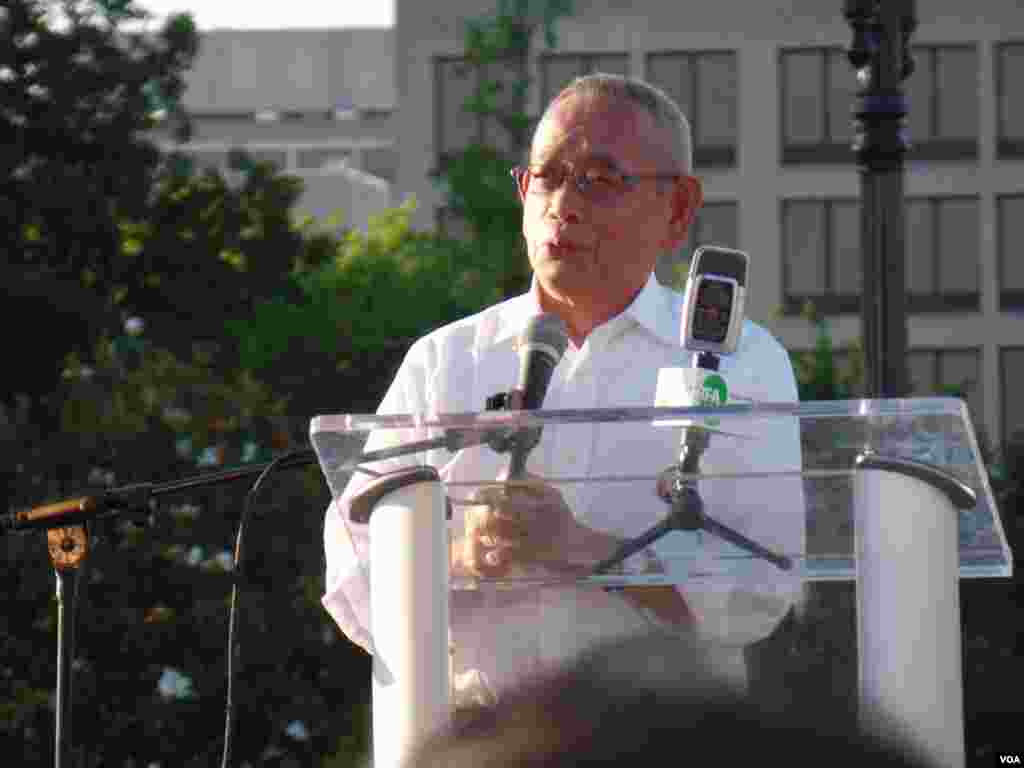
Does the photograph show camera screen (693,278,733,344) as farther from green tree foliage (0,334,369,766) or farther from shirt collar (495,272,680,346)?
green tree foliage (0,334,369,766)

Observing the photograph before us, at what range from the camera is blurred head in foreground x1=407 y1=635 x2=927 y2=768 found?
2449 millimetres

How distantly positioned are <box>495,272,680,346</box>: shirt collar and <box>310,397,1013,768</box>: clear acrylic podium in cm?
88

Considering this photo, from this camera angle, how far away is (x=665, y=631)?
2658mm

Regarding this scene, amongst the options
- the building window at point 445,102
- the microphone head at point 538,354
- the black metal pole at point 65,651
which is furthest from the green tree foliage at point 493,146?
the microphone head at point 538,354

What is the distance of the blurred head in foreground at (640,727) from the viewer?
2.45 meters

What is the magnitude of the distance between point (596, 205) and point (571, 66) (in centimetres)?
3897

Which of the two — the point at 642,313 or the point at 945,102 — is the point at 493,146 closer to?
the point at 945,102

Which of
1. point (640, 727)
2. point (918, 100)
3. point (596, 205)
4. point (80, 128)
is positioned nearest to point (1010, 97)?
point (918, 100)

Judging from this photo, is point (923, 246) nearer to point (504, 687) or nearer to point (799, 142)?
point (799, 142)

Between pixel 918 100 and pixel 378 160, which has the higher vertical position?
pixel 378 160

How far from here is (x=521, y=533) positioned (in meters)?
2.79

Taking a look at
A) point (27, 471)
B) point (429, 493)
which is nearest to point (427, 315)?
point (27, 471)

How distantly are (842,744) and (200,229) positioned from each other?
1834 cm

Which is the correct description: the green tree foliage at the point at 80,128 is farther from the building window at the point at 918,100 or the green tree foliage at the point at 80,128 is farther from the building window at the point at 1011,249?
the building window at the point at 1011,249
